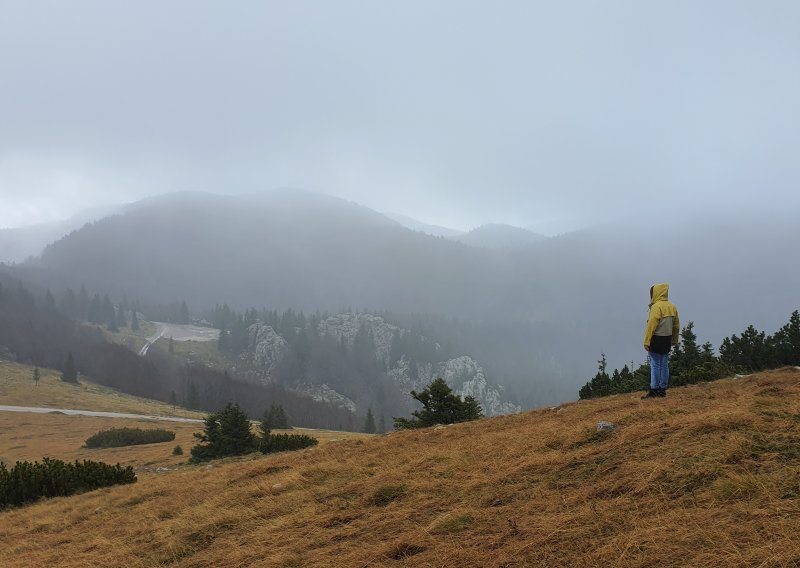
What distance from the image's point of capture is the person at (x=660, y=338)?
448 inches

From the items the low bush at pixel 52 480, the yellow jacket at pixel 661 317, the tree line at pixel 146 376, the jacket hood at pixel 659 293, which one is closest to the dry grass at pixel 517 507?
the yellow jacket at pixel 661 317

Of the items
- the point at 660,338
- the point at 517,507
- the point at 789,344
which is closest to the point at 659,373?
the point at 660,338

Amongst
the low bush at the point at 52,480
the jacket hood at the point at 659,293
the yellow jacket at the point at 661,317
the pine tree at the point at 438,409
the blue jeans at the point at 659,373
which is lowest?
the low bush at the point at 52,480

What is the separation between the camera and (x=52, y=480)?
15.0m

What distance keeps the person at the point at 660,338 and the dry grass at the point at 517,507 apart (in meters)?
1.00

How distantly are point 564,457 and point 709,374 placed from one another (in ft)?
A: 35.4

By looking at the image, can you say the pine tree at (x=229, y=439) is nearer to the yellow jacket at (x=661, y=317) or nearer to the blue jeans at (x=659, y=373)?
the blue jeans at (x=659, y=373)

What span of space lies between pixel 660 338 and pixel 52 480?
19.1 metres

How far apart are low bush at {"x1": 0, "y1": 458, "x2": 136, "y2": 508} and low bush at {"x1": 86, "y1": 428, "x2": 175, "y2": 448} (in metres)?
36.8

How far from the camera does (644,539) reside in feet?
13.0

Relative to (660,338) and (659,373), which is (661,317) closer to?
(660,338)

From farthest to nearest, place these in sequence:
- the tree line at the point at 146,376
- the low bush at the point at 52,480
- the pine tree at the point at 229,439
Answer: the tree line at the point at 146,376 → the pine tree at the point at 229,439 → the low bush at the point at 52,480

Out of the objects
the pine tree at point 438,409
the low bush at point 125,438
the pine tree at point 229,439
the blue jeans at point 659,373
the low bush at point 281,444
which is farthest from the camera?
the low bush at point 125,438

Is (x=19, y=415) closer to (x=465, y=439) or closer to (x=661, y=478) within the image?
(x=465, y=439)
